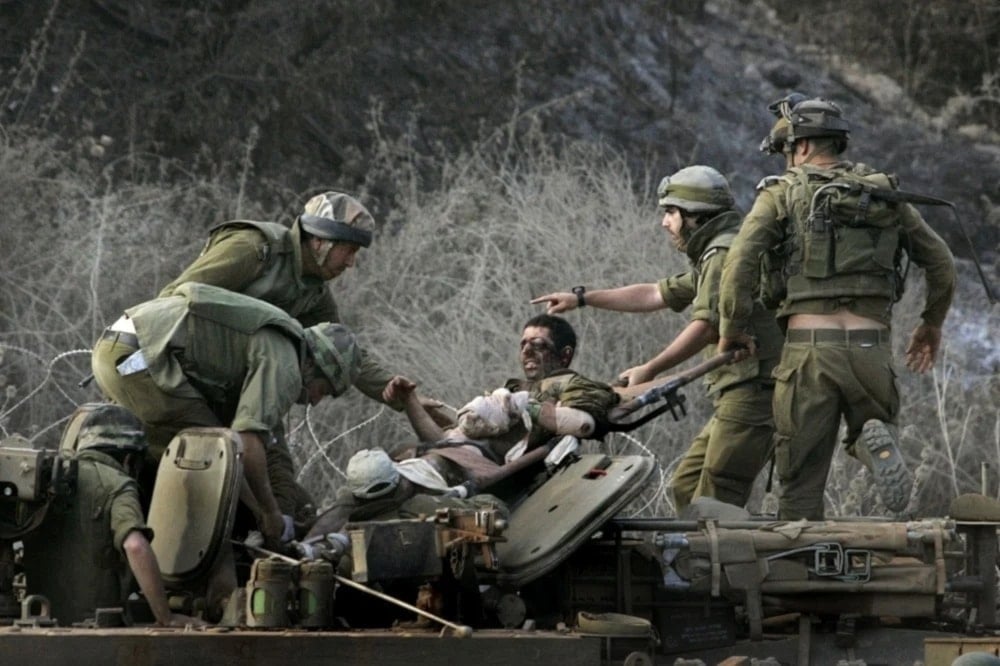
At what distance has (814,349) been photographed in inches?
378

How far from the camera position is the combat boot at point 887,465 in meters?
9.28

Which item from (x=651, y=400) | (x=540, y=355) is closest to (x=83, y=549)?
(x=651, y=400)

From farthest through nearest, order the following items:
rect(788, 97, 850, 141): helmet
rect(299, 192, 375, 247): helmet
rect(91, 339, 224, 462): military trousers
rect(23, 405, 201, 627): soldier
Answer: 1. rect(788, 97, 850, 141): helmet
2. rect(299, 192, 375, 247): helmet
3. rect(91, 339, 224, 462): military trousers
4. rect(23, 405, 201, 627): soldier

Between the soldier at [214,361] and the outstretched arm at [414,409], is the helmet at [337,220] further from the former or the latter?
the soldier at [214,361]

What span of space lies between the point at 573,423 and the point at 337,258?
1.32 m

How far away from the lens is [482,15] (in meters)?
18.8

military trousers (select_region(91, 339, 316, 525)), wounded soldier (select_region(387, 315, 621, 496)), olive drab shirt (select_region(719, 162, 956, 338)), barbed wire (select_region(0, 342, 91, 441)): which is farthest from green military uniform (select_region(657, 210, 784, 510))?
barbed wire (select_region(0, 342, 91, 441))

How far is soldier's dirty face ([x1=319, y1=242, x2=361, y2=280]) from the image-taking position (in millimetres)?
9484

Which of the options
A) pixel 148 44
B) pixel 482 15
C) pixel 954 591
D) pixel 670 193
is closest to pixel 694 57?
pixel 482 15

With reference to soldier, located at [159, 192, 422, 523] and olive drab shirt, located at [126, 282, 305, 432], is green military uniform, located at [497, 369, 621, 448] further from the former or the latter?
olive drab shirt, located at [126, 282, 305, 432]

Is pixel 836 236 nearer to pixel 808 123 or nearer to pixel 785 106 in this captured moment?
pixel 808 123

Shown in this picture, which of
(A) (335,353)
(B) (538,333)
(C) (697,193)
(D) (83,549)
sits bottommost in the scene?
(D) (83,549)

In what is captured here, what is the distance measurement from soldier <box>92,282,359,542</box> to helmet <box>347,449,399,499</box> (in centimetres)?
31

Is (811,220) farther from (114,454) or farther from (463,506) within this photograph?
(114,454)
